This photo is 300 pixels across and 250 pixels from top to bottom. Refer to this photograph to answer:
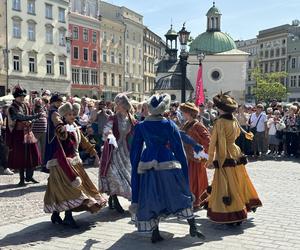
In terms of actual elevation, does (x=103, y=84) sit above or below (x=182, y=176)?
above

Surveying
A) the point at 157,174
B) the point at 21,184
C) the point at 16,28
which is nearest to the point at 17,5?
the point at 16,28

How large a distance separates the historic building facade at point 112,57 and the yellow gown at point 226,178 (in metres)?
50.7

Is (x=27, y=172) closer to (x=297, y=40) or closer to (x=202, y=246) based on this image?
(x=202, y=246)

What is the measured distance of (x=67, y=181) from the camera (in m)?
5.70

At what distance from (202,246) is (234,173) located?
1226 millimetres

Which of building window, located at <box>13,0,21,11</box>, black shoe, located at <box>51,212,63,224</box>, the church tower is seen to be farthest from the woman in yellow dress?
the church tower

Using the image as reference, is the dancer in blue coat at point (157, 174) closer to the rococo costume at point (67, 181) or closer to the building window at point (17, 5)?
the rococo costume at point (67, 181)

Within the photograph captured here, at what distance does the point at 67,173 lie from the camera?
18.7 feet

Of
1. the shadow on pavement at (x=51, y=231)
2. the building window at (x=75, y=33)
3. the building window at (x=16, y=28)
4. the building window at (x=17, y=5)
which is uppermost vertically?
the building window at (x=17, y=5)

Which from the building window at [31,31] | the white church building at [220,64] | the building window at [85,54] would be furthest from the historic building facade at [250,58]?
the building window at [31,31]

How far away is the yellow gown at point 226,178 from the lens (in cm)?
576

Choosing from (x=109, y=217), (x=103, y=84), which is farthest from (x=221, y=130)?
(x=103, y=84)

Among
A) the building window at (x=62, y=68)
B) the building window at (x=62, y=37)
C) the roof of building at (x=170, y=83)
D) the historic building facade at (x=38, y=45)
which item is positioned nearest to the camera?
the historic building facade at (x=38, y=45)

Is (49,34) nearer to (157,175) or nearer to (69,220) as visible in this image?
(69,220)
